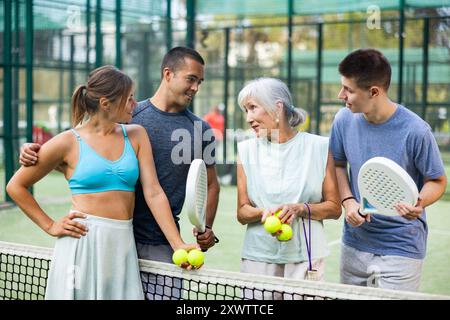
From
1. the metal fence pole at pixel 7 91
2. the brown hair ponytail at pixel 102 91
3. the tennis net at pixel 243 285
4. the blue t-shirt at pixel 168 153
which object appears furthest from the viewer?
the metal fence pole at pixel 7 91

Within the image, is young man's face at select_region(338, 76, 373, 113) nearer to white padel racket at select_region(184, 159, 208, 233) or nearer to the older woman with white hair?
the older woman with white hair

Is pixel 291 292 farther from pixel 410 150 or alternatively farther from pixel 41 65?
pixel 41 65

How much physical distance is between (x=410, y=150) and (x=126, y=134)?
3.84 feet

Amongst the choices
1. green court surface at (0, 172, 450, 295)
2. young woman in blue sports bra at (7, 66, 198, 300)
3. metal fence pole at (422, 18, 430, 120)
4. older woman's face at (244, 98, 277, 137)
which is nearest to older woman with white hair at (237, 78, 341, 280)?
older woman's face at (244, 98, 277, 137)

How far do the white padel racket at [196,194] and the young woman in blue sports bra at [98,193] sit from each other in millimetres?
116

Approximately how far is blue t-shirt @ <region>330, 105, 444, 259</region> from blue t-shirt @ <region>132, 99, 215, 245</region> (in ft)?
2.27

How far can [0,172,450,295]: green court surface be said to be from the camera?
6.35 metres

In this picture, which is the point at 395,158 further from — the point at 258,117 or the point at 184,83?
the point at 184,83

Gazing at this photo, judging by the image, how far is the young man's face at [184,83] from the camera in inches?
138

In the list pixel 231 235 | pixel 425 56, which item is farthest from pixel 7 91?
pixel 425 56

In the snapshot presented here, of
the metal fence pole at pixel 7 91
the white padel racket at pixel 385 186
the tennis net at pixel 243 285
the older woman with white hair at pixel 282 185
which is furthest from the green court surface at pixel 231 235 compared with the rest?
the tennis net at pixel 243 285

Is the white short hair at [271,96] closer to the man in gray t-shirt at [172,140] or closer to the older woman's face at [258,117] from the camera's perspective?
the older woman's face at [258,117]
